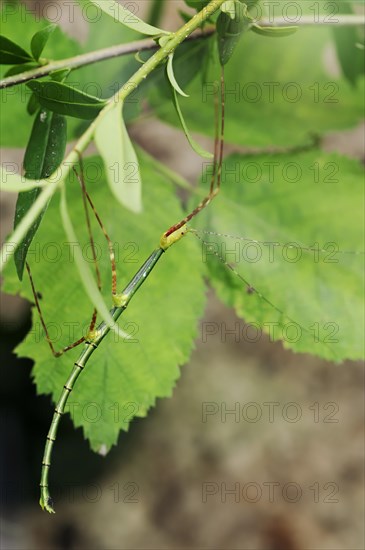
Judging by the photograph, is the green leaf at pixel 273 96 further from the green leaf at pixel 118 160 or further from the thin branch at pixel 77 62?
the green leaf at pixel 118 160

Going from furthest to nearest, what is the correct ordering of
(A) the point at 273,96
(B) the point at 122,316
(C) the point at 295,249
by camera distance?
(A) the point at 273,96 → (C) the point at 295,249 → (B) the point at 122,316

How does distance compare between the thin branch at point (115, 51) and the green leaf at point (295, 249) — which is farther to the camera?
the green leaf at point (295, 249)

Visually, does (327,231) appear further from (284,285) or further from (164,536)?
(164,536)

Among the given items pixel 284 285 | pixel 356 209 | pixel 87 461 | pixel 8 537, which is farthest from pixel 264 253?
pixel 8 537

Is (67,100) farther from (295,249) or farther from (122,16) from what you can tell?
(295,249)

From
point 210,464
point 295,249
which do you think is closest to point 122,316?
point 295,249

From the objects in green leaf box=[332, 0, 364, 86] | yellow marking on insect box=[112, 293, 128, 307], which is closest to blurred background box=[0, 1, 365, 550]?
green leaf box=[332, 0, 364, 86]

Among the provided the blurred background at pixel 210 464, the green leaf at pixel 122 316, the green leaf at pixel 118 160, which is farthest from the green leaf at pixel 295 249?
the blurred background at pixel 210 464
